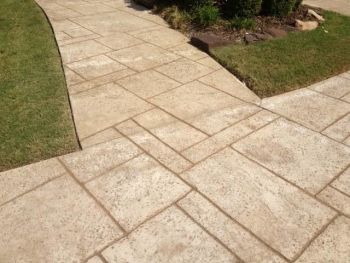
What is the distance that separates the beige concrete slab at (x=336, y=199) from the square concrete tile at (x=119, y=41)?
180 inches

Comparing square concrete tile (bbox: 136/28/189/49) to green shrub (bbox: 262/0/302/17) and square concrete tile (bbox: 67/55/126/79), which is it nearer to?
square concrete tile (bbox: 67/55/126/79)

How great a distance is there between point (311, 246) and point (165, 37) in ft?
17.2

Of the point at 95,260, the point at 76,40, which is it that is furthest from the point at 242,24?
the point at 95,260

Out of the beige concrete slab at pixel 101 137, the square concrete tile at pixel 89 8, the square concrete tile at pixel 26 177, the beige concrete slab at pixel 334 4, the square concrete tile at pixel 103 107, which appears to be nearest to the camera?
the square concrete tile at pixel 26 177

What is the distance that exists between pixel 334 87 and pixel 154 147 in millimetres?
3165

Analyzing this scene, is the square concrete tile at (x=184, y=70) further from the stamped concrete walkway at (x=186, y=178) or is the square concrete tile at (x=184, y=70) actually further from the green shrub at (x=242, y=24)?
the green shrub at (x=242, y=24)

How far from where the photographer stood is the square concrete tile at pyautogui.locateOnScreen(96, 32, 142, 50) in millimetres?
6652

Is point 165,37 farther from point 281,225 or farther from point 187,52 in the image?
point 281,225

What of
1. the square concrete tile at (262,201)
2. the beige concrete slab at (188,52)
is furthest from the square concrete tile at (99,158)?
the beige concrete slab at (188,52)

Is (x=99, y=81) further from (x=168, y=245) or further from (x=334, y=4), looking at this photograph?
(x=334, y=4)

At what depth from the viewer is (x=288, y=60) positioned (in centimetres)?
600

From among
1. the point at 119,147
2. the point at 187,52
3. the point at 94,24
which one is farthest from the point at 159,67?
the point at 94,24

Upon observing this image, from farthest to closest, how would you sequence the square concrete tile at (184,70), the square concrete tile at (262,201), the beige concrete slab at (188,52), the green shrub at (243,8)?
1. the green shrub at (243,8)
2. the beige concrete slab at (188,52)
3. the square concrete tile at (184,70)
4. the square concrete tile at (262,201)

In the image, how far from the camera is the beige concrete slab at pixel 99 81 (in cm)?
513
